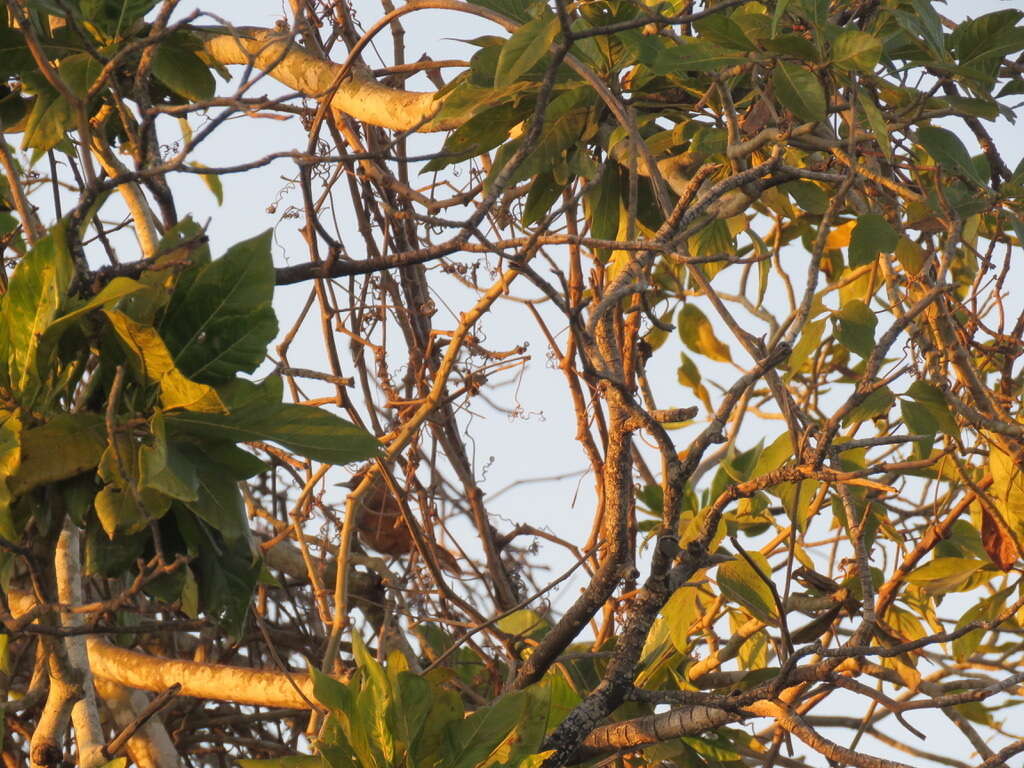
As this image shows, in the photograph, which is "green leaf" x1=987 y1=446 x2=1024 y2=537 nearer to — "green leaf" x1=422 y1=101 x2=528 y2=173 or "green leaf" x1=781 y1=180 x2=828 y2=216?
"green leaf" x1=781 y1=180 x2=828 y2=216

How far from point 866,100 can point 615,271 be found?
1.11 feet

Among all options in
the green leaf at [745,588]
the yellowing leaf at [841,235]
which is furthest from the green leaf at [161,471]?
the yellowing leaf at [841,235]

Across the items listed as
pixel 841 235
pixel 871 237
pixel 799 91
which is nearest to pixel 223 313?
pixel 799 91

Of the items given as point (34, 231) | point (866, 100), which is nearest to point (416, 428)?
point (34, 231)

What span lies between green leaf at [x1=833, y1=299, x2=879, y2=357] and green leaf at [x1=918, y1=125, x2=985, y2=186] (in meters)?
0.19

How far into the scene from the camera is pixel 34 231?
1051 mm

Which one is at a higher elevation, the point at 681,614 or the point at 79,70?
the point at 79,70

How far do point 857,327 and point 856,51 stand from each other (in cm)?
36

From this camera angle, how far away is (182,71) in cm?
118

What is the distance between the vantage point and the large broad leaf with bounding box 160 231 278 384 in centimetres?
85

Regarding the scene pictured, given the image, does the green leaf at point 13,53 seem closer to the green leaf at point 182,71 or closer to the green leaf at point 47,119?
the green leaf at point 47,119

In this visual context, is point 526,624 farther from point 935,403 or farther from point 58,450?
point 58,450

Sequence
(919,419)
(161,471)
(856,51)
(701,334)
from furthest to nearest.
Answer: (701,334) < (919,419) < (856,51) < (161,471)

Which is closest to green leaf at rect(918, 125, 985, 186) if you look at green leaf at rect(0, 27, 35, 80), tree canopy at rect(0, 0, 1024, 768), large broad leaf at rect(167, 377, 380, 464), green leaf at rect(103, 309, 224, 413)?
tree canopy at rect(0, 0, 1024, 768)
